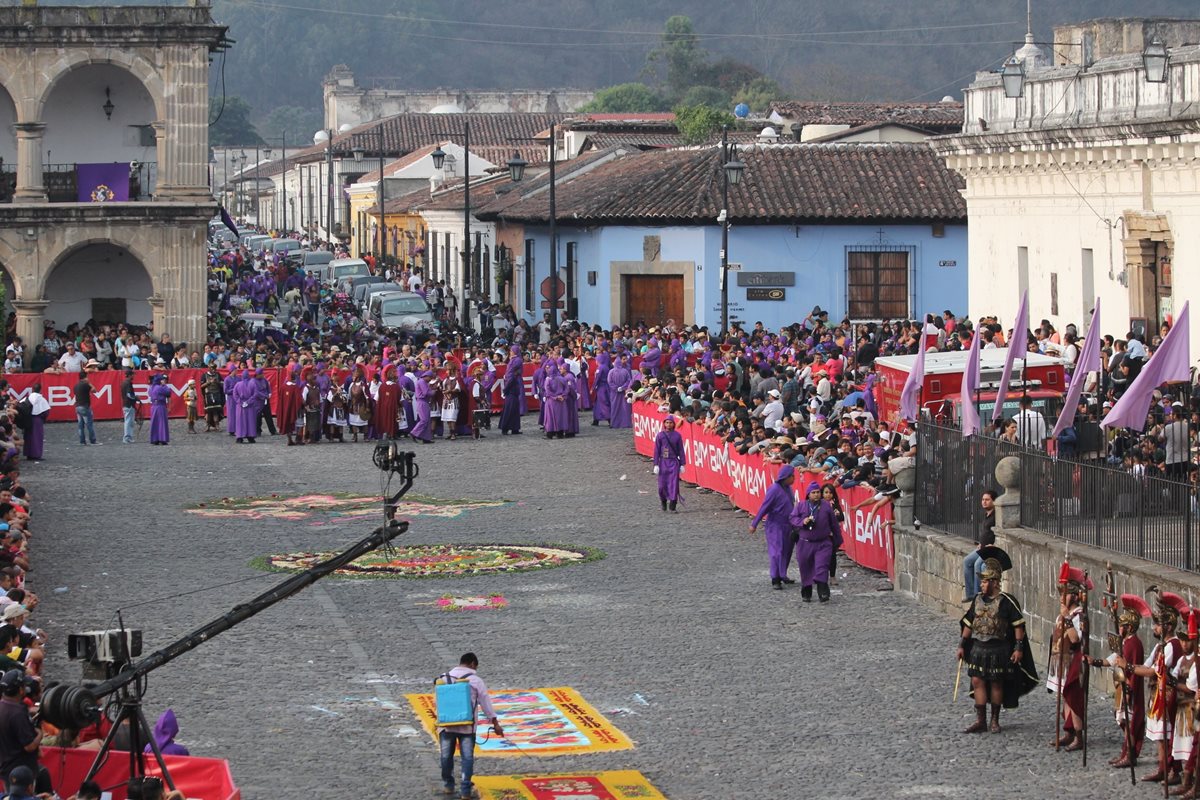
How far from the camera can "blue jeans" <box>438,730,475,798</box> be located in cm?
1512

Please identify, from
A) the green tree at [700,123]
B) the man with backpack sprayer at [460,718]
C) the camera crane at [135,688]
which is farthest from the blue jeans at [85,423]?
the green tree at [700,123]

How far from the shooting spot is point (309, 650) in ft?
65.9

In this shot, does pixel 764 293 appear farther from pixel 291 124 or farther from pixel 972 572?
pixel 291 124

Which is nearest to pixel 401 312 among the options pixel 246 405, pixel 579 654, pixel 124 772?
pixel 246 405

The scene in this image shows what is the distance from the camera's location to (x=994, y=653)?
670 inches

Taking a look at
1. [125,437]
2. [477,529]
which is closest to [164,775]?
[477,529]

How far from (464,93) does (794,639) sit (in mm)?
137242

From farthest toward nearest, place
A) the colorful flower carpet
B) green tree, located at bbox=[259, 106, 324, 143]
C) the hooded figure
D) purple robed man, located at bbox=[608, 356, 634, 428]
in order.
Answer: green tree, located at bbox=[259, 106, 324, 143] < purple robed man, located at bbox=[608, 356, 634, 428] < the colorful flower carpet < the hooded figure

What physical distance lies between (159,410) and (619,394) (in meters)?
8.29

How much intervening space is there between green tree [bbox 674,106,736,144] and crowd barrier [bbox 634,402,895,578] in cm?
3578

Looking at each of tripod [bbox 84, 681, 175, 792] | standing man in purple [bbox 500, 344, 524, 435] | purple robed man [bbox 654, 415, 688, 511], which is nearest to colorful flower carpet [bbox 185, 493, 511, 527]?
purple robed man [bbox 654, 415, 688, 511]

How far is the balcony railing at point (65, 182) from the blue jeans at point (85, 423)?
42.9 ft

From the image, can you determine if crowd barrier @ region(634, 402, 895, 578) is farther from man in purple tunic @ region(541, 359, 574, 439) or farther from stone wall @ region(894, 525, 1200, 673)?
man in purple tunic @ region(541, 359, 574, 439)

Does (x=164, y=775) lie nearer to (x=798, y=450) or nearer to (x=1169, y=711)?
(x=1169, y=711)
